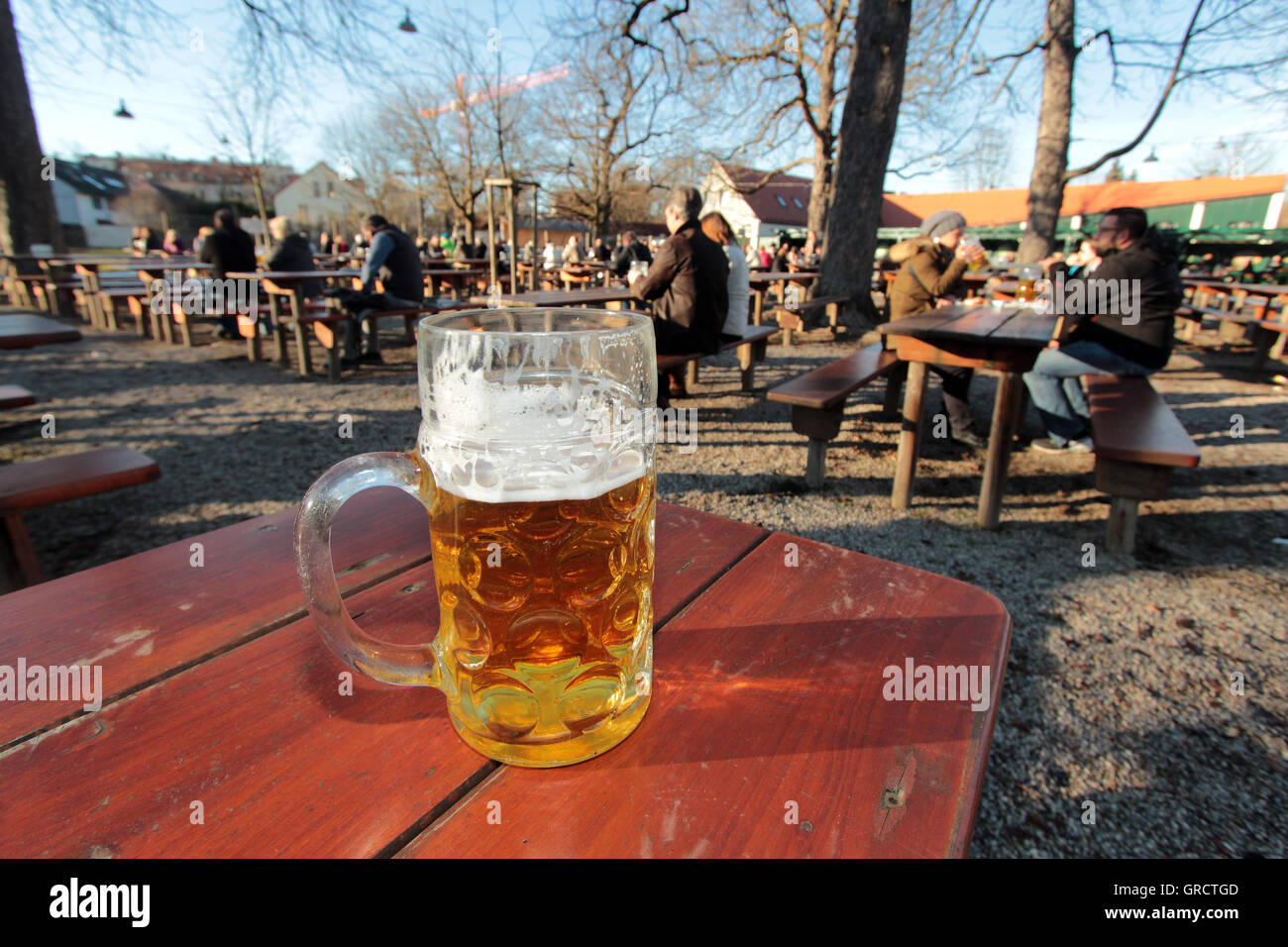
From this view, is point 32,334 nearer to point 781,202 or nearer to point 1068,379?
point 1068,379

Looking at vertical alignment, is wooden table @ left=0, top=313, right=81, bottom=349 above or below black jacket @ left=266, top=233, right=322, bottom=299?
below

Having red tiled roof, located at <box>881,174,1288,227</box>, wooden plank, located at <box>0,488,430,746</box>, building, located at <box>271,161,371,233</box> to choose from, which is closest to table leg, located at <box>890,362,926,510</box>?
wooden plank, located at <box>0,488,430,746</box>

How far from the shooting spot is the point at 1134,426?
9.75 feet

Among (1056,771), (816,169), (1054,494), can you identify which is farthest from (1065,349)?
(816,169)

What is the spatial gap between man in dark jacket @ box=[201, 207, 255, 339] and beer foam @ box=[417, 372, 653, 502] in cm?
849

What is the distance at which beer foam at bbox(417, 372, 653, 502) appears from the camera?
51 cm

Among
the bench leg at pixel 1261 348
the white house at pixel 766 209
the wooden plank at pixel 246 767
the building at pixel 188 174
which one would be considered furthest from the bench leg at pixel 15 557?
the building at pixel 188 174

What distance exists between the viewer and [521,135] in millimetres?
23438

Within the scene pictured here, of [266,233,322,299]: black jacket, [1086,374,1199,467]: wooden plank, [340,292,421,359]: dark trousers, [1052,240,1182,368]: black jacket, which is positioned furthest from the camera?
[266,233,322,299]: black jacket

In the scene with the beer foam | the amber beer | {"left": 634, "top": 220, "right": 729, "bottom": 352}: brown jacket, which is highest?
{"left": 634, "top": 220, "right": 729, "bottom": 352}: brown jacket

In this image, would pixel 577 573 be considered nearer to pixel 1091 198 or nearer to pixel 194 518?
pixel 194 518

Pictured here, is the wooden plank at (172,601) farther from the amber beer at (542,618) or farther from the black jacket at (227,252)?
the black jacket at (227,252)

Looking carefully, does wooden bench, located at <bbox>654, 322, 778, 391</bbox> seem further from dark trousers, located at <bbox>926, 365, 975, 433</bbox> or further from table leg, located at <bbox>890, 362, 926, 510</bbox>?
table leg, located at <bbox>890, 362, 926, 510</bbox>
